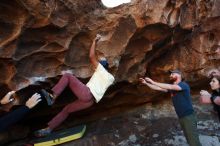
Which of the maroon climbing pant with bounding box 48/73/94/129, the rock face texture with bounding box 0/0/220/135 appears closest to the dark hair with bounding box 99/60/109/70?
the rock face texture with bounding box 0/0/220/135

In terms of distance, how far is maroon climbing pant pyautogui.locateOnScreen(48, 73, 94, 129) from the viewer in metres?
5.43

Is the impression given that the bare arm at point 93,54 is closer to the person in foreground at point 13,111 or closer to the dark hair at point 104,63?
the dark hair at point 104,63

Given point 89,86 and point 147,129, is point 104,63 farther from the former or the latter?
point 147,129

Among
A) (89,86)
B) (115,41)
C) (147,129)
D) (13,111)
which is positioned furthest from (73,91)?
(147,129)

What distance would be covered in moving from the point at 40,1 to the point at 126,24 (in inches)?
64.4

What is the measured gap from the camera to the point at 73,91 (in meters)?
5.74

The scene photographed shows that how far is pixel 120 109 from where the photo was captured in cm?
745

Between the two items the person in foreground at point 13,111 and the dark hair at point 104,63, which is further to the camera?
the dark hair at point 104,63

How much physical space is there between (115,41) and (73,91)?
3.89 ft

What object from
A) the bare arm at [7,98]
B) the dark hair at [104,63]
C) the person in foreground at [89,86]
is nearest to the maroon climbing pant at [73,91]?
the person in foreground at [89,86]

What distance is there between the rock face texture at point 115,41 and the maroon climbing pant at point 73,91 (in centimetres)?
41

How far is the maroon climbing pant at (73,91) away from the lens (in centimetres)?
543

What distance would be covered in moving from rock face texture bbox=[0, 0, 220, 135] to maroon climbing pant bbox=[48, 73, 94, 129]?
1.33 feet

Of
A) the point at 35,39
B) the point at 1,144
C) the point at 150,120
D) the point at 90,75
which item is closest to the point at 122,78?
the point at 90,75
